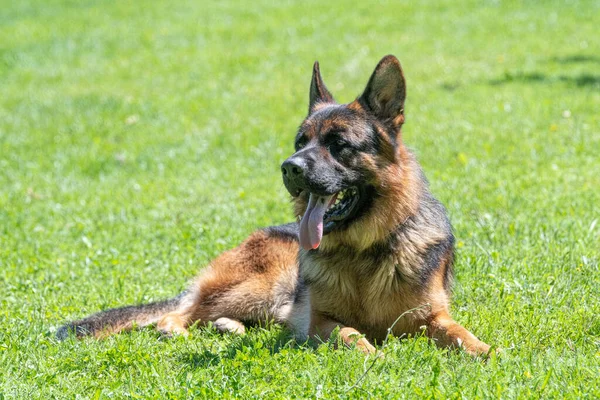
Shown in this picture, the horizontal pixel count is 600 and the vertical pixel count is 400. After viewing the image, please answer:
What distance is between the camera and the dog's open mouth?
4.93m

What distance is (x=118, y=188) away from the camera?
1045 cm

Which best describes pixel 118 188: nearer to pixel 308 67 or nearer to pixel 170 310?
pixel 170 310

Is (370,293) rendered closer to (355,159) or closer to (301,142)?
(355,159)

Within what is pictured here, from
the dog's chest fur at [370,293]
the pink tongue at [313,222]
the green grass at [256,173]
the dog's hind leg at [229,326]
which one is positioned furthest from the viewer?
the dog's hind leg at [229,326]

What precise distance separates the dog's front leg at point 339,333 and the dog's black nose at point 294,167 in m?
1.02

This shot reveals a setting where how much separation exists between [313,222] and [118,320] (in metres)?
1.72

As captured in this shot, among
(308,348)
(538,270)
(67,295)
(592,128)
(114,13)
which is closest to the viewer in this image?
(308,348)

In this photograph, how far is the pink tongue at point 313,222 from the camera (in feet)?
16.1

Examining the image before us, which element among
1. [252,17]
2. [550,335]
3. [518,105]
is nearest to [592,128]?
[518,105]

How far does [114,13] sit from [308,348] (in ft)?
63.2

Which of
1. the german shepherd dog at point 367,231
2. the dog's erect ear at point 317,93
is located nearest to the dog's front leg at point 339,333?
the german shepherd dog at point 367,231

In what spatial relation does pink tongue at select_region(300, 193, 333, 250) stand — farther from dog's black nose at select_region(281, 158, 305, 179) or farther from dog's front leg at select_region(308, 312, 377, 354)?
dog's front leg at select_region(308, 312, 377, 354)

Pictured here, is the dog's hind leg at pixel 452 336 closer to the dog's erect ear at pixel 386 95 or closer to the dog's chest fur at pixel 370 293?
the dog's chest fur at pixel 370 293

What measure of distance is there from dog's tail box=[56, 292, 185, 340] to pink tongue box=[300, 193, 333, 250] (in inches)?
59.4
